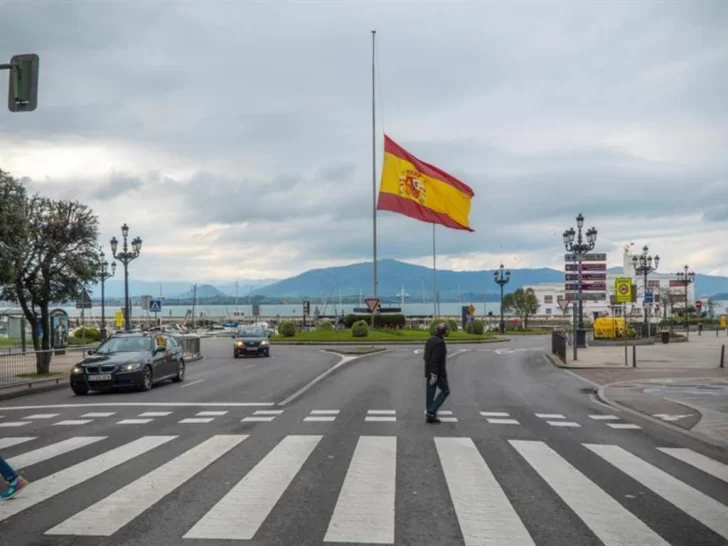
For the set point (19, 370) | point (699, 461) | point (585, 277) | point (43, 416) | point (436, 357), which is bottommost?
point (43, 416)

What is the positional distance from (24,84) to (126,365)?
967 cm

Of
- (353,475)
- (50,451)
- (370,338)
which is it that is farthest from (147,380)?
(370,338)

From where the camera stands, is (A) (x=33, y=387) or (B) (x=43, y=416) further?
(A) (x=33, y=387)

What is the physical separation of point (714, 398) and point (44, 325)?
812 inches

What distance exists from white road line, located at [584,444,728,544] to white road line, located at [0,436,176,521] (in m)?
5.64

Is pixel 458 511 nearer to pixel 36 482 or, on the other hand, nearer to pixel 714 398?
pixel 36 482

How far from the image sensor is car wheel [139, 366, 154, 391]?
19297 millimetres

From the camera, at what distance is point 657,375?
941 inches

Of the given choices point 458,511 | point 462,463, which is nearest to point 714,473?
point 462,463

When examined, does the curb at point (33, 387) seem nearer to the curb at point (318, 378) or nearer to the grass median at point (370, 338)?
the curb at point (318, 378)

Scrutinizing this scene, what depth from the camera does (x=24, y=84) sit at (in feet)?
35.8

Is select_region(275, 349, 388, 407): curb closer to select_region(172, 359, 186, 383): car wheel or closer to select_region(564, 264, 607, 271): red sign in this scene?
select_region(172, 359, 186, 383): car wheel

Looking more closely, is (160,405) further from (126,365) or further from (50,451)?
(50,451)

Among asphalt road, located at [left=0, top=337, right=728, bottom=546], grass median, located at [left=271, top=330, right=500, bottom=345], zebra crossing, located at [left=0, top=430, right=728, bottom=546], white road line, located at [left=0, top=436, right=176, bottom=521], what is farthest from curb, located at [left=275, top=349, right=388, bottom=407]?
grass median, located at [left=271, top=330, right=500, bottom=345]
